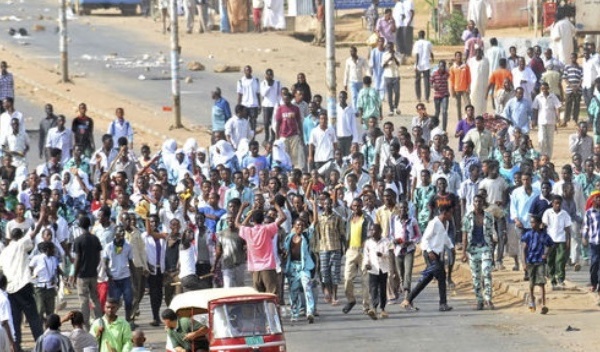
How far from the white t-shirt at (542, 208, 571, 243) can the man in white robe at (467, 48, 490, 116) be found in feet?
37.0

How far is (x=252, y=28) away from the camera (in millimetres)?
54812

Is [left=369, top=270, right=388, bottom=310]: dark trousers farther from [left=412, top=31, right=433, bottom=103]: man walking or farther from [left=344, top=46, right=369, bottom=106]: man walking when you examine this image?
[left=412, top=31, right=433, bottom=103]: man walking

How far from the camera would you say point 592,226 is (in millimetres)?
24344

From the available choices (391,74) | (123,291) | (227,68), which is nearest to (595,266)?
(123,291)

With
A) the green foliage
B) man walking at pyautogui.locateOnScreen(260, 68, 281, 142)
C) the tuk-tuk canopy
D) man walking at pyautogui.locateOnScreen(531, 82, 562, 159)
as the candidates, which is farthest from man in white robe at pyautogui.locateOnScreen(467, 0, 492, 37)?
the tuk-tuk canopy

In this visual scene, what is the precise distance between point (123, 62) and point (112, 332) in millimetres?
30737

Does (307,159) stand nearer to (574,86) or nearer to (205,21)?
(574,86)

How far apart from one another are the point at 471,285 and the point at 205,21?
29.5 m

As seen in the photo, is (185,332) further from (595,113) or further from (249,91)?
(595,113)

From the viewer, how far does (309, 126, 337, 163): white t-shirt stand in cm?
2988

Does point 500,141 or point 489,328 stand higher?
point 500,141

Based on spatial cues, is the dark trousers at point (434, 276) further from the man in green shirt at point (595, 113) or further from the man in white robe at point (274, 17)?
the man in white robe at point (274, 17)

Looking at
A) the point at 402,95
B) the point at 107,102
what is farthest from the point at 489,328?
the point at 107,102

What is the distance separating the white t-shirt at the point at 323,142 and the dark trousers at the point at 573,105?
7520 millimetres
